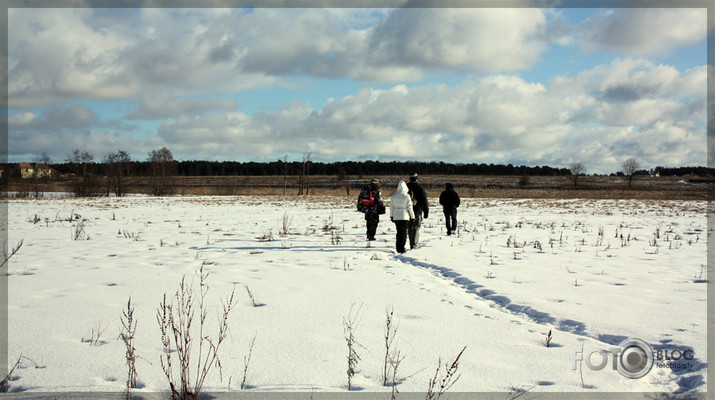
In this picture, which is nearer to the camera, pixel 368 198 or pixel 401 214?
pixel 401 214

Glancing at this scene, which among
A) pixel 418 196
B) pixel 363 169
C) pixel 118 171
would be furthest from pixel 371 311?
pixel 363 169

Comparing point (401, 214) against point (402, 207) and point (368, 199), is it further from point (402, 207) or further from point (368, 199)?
point (368, 199)

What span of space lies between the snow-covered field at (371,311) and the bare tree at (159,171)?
39481 mm

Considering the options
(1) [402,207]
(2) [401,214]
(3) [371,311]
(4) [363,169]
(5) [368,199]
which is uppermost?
(4) [363,169]

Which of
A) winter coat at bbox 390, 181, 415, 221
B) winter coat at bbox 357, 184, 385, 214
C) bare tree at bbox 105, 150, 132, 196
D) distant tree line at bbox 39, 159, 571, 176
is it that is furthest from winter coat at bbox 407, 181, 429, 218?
distant tree line at bbox 39, 159, 571, 176

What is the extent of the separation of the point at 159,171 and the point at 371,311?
159 ft

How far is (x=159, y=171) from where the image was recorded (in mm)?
47625

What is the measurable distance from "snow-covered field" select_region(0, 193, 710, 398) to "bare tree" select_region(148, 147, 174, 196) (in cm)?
3948

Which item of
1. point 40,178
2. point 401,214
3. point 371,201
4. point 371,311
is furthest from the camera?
point 40,178

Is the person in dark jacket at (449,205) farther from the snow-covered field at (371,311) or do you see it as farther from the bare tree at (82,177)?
the bare tree at (82,177)

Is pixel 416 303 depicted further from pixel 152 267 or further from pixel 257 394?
pixel 152 267

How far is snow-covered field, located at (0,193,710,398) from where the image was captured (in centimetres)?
340

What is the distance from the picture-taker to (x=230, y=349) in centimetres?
390

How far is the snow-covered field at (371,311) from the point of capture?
3.40 meters
